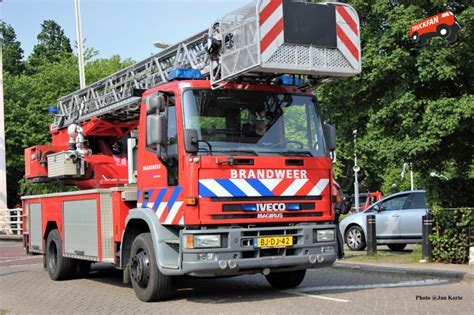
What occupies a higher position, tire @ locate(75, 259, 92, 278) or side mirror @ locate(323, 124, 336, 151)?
side mirror @ locate(323, 124, 336, 151)

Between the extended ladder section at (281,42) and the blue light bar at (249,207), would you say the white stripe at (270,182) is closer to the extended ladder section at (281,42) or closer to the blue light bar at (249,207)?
the blue light bar at (249,207)

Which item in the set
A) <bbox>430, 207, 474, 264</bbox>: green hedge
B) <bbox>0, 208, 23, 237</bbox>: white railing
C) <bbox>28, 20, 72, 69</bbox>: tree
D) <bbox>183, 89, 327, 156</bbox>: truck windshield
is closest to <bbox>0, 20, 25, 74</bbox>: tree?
<bbox>28, 20, 72, 69</bbox>: tree

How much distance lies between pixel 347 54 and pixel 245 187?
7.58 feet

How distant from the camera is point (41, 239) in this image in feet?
42.4

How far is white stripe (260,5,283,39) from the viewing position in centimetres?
805

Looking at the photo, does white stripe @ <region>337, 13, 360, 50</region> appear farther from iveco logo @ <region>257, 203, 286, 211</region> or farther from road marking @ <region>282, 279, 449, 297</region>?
road marking @ <region>282, 279, 449, 297</region>

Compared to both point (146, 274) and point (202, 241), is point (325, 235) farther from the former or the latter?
point (146, 274)

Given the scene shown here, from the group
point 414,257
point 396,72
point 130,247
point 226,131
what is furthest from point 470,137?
point 130,247

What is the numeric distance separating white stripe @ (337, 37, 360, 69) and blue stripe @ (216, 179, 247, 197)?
2.35m

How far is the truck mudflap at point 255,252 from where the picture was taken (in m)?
8.00

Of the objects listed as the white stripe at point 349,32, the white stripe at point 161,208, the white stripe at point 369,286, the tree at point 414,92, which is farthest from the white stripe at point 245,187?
the tree at point 414,92

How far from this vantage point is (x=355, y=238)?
17625mm

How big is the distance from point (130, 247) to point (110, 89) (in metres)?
4.33

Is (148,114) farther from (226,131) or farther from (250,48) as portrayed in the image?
(250,48)
